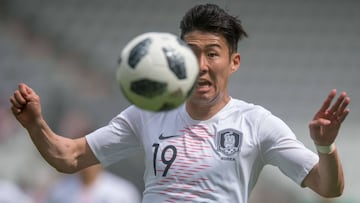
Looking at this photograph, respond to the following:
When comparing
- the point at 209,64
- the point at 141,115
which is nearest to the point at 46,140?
the point at 141,115

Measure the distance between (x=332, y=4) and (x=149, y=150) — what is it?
8698mm

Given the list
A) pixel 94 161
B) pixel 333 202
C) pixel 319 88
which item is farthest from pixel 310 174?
pixel 319 88

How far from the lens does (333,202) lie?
382 inches

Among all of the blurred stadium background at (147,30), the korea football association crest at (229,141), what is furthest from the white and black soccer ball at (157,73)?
the blurred stadium background at (147,30)

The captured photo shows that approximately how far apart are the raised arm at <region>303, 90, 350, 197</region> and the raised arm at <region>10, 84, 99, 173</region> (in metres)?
1.32

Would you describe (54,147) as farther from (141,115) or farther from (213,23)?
(213,23)

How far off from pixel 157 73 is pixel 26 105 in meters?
0.95

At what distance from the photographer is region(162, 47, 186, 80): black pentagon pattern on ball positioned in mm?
3930

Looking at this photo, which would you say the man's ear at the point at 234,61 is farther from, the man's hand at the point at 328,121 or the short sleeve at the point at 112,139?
the man's hand at the point at 328,121

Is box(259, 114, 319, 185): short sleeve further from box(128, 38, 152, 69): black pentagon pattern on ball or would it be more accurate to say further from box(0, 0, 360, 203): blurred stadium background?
box(0, 0, 360, 203): blurred stadium background

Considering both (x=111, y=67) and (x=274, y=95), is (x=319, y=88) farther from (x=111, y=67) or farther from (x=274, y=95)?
(x=111, y=67)

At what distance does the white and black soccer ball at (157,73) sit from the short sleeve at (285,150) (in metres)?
0.56

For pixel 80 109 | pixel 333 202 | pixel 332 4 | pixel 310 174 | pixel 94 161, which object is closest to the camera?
pixel 310 174

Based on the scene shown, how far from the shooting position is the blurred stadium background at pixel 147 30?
36.0 ft
